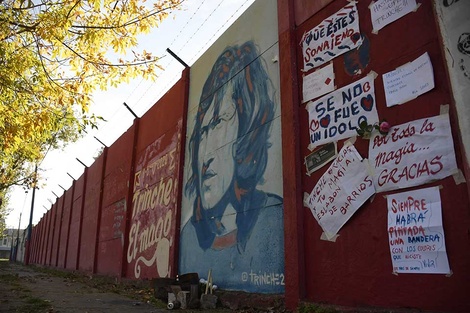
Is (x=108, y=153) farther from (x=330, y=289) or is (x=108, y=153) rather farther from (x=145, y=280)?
(x=330, y=289)

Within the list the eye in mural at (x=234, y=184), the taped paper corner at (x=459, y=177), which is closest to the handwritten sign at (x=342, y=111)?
the eye in mural at (x=234, y=184)

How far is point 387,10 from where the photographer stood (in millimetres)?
4371

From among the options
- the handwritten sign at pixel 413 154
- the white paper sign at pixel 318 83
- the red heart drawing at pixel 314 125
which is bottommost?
the handwritten sign at pixel 413 154

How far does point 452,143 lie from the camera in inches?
139

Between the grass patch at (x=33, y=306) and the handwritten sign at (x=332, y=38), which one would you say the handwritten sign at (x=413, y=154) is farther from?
the grass patch at (x=33, y=306)

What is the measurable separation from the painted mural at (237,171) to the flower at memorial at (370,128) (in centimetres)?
152

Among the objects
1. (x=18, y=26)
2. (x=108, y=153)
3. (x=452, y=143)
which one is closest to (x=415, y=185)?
(x=452, y=143)

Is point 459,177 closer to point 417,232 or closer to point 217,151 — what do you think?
point 417,232

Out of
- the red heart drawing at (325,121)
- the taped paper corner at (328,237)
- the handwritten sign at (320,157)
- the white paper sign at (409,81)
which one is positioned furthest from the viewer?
the red heart drawing at (325,121)

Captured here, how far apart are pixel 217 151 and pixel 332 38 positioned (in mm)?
3152

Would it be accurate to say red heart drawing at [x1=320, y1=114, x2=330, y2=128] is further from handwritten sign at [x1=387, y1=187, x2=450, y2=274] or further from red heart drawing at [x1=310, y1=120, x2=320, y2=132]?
handwritten sign at [x1=387, y1=187, x2=450, y2=274]

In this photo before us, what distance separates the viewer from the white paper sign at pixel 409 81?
12.5 feet

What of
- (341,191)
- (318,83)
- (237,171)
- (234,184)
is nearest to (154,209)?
(234,184)

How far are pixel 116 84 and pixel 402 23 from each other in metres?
4.60
